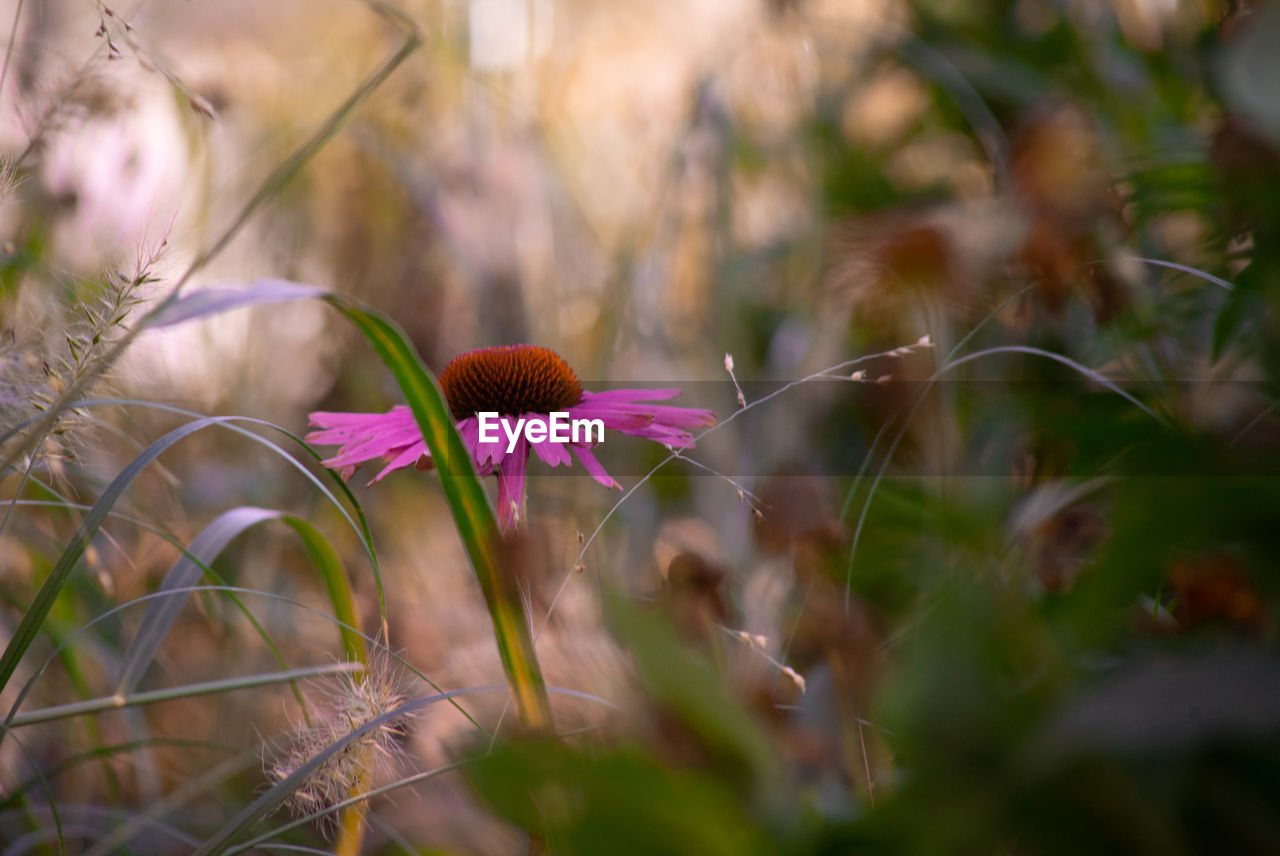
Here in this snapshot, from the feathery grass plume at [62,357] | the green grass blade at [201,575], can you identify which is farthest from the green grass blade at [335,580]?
the feathery grass plume at [62,357]

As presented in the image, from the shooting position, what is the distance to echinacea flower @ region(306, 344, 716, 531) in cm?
38

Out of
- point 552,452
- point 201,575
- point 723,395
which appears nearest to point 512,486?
point 552,452

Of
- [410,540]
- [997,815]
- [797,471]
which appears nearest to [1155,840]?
[997,815]

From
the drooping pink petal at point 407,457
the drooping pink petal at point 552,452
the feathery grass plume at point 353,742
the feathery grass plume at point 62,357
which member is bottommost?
the feathery grass plume at point 353,742

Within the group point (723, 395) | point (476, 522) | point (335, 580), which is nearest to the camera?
point (476, 522)

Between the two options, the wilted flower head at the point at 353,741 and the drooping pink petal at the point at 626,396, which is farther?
the drooping pink petal at the point at 626,396

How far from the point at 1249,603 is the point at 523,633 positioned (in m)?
0.19

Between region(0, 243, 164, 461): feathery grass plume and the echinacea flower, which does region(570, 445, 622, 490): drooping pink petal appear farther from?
region(0, 243, 164, 461): feathery grass plume

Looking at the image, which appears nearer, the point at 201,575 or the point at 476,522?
the point at 476,522

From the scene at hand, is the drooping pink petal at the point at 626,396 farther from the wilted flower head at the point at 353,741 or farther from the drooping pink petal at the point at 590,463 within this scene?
the wilted flower head at the point at 353,741

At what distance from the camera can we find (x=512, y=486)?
0.37 metres

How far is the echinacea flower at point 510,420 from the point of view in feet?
1.23

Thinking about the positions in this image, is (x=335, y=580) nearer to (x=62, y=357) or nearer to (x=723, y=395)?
(x=62, y=357)

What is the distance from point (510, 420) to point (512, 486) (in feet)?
0.17
